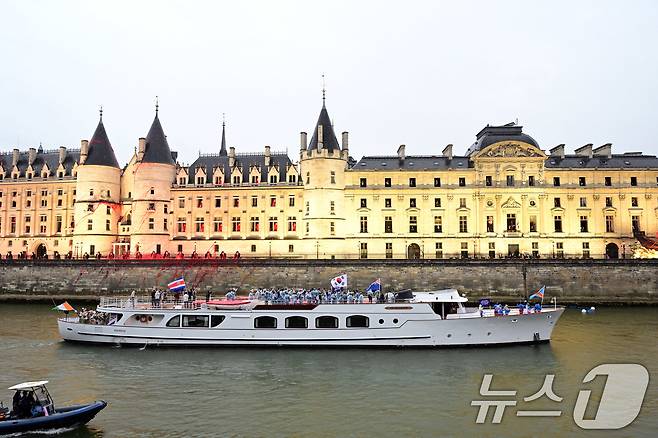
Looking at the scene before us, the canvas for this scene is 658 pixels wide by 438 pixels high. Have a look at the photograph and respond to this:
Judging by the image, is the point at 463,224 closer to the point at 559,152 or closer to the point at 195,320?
the point at 559,152

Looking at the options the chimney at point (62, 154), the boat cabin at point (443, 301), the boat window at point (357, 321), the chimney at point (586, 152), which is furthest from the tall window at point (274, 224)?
the chimney at point (586, 152)

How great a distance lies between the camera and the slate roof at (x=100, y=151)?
230 feet

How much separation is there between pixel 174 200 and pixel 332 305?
149ft

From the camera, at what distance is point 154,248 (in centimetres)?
6762

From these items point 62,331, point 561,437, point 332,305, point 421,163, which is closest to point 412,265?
point 421,163

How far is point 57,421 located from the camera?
1719cm

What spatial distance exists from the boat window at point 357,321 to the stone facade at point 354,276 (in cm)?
2465

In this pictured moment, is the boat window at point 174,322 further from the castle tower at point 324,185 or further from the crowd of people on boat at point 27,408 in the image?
the castle tower at point 324,185

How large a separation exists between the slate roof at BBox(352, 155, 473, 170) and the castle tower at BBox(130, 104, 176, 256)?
25.6 m

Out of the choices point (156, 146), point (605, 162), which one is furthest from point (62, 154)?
point (605, 162)

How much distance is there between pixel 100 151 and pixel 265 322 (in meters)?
50.9

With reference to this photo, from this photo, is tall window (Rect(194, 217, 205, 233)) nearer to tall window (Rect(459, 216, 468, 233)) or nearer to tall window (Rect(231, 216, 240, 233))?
tall window (Rect(231, 216, 240, 233))

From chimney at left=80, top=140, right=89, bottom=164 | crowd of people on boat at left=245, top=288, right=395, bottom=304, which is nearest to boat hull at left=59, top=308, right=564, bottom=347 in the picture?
crowd of people on boat at left=245, top=288, right=395, bottom=304

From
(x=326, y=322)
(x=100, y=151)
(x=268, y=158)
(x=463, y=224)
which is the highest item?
(x=100, y=151)
